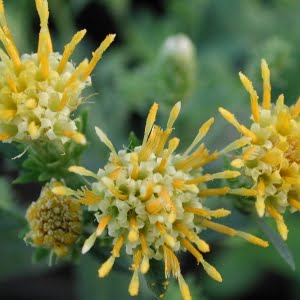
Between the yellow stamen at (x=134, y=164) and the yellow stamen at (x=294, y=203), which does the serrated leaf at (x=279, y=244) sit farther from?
the yellow stamen at (x=134, y=164)

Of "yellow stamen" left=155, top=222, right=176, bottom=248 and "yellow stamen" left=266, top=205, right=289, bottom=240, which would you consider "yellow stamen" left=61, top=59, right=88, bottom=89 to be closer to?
"yellow stamen" left=155, top=222, right=176, bottom=248

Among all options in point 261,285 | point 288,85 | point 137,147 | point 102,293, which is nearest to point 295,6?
point 288,85

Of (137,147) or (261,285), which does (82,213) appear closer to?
(137,147)

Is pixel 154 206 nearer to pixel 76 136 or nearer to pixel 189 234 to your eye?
pixel 189 234

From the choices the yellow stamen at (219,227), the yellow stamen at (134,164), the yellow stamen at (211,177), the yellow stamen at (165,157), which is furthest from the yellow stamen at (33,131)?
the yellow stamen at (219,227)

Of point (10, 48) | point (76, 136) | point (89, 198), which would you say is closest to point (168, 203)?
point (89, 198)
